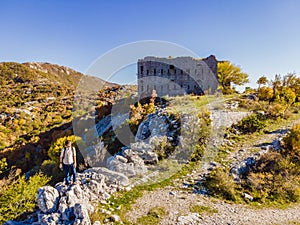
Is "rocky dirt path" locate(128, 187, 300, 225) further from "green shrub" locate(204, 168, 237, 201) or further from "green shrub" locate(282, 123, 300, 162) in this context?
"green shrub" locate(282, 123, 300, 162)

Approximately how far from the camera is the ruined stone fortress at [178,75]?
2898 cm

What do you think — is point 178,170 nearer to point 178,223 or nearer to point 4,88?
point 178,223

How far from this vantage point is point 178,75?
29.6 m

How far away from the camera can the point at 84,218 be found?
5.13m

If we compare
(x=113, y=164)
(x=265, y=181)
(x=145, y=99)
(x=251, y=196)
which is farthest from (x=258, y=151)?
(x=145, y=99)

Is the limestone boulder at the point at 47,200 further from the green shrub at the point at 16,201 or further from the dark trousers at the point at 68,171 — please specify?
the green shrub at the point at 16,201

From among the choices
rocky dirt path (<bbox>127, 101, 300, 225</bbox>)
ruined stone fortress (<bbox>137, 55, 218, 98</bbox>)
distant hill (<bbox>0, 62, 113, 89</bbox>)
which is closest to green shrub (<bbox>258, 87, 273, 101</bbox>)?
ruined stone fortress (<bbox>137, 55, 218, 98</bbox>)

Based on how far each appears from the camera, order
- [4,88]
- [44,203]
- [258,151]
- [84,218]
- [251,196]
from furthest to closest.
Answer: [4,88]
[258,151]
[251,196]
[44,203]
[84,218]

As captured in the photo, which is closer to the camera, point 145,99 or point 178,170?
point 178,170

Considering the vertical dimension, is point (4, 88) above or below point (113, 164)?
above

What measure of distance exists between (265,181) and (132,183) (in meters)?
5.30

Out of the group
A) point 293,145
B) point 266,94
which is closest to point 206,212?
point 293,145

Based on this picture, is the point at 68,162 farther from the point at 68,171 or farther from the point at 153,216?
the point at 153,216

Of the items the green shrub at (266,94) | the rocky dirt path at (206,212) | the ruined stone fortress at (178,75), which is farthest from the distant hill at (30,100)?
the rocky dirt path at (206,212)
